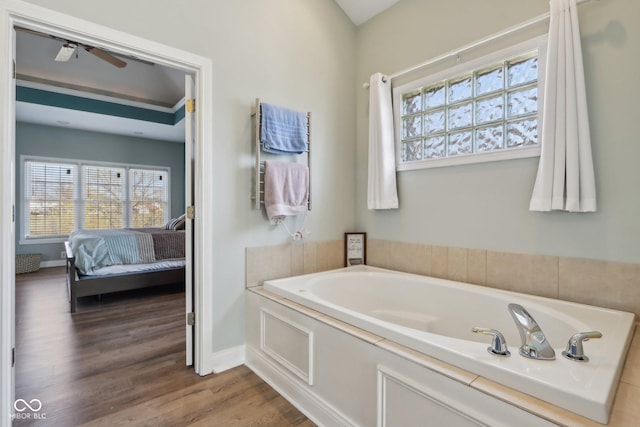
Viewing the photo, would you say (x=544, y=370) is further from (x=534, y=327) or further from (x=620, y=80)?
(x=620, y=80)

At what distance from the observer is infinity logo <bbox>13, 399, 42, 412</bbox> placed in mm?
1645

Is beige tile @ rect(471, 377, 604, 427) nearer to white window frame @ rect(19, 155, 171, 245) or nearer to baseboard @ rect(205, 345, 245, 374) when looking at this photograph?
baseboard @ rect(205, 345, 245, 374)

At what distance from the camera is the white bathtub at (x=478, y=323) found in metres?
0.92

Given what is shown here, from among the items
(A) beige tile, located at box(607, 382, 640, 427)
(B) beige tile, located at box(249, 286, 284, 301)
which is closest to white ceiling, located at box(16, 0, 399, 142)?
(B) beige tile, located at box(249, 286, 284, 301)

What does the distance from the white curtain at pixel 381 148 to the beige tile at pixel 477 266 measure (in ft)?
2.13

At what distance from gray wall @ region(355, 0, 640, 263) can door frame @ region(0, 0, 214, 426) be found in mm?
1387

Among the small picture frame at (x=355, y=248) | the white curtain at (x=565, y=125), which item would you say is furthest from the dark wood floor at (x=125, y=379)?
the white curtain at (x=565, y=125)

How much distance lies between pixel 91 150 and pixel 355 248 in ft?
18.5

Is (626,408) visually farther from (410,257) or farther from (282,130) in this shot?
(282,130)

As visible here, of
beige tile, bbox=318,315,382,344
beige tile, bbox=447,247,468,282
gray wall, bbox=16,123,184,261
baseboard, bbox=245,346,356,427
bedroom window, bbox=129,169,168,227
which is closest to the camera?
beige tile, bbox=318,315,382,344

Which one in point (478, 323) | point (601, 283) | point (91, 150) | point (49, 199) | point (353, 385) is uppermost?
point (91, 150)

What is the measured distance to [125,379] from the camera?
195 centimetres

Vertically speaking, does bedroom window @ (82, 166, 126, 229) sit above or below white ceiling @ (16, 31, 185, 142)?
below

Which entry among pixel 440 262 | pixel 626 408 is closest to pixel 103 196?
pixel 440 262
